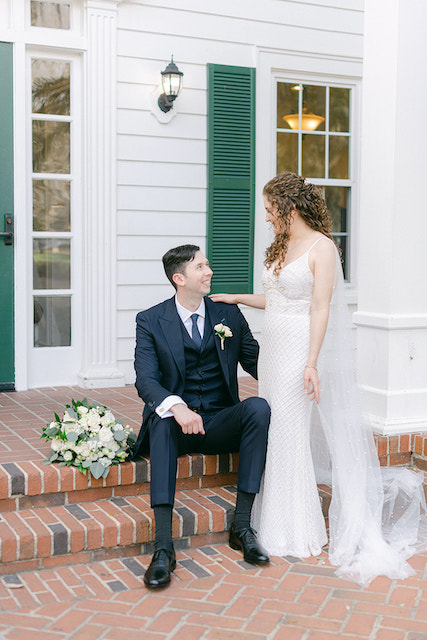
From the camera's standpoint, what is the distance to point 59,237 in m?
5.38

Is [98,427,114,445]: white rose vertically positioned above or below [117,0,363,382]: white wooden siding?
below

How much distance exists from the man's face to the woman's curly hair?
333 mm

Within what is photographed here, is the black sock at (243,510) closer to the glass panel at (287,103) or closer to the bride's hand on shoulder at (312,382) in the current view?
the bride's hand on shoulder at (312,382)

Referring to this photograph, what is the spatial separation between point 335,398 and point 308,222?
809 millimetres

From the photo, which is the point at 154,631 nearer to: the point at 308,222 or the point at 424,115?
the point at 308,222

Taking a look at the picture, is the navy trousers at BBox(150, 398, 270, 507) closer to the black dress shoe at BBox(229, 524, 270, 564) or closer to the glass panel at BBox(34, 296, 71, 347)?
the black dress shoe at BBox(229, 524, 270, 564)

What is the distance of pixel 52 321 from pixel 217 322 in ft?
6.99

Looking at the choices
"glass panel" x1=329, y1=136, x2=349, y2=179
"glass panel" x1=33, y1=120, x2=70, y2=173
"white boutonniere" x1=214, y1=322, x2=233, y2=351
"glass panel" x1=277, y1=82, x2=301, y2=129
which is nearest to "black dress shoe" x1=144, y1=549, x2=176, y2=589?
"white boutonniere" x1=214, y1=322, x2=233, y2=351

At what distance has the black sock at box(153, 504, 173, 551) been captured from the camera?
304cm

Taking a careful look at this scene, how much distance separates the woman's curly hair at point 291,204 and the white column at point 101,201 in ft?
7.13

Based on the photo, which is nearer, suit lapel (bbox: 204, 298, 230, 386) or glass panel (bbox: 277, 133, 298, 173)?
suit lapel (bbox: 204, 298, 230, 386)

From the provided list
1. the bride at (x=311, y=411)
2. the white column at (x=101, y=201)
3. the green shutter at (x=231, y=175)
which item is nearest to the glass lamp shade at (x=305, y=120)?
the green shutter at (x=231, y=175)

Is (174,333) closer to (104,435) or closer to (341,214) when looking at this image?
(104,435)

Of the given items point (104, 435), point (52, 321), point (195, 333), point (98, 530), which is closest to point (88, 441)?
point (104, 435)
